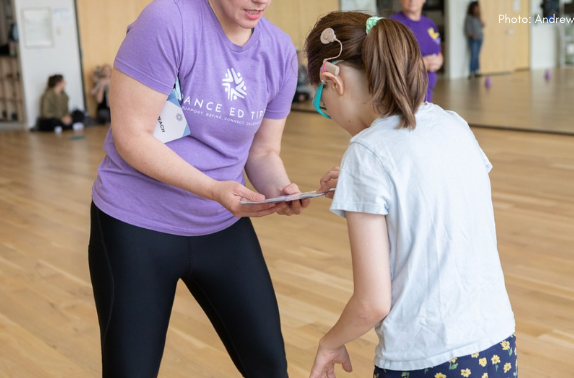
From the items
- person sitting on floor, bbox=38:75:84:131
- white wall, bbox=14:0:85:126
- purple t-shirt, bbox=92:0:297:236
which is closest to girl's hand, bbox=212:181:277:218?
purple t-shirt, bbox=92:0:297:236

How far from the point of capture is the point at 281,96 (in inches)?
74.1

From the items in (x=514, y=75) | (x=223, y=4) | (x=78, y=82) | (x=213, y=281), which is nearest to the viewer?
(x=223, y=4)

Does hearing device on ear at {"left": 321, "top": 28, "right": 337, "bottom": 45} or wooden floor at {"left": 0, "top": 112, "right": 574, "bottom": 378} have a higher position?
hearing device on ear at {"left": 321, "top": 28, "right": 337, "bottom": 45}

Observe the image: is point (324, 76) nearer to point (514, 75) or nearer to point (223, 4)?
point (223, 4)

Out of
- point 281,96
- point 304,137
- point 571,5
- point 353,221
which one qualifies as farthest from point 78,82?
point 353,221

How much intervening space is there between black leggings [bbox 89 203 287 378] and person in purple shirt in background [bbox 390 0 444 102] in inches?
125

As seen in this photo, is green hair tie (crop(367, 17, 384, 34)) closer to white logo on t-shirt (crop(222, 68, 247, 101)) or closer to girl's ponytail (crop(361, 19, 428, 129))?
girl's ponytail (crop(361, 19, 428, 129))

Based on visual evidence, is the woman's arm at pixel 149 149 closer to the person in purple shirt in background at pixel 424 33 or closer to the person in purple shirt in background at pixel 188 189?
the person in purple shirt in background at pixel 188 189

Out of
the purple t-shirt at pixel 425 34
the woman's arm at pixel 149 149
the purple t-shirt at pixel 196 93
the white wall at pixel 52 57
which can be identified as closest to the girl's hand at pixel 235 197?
the woman's arm at pixel 149 149

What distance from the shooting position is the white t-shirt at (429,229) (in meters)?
1.21

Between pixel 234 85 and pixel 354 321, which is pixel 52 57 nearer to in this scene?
pixel 234 85

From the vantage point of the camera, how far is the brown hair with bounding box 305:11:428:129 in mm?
1235

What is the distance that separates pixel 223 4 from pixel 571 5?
9.96 meters

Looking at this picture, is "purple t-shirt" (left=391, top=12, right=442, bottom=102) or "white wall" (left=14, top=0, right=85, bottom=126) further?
"white wall" (left=14, top=0, right=85, bottom=126)
